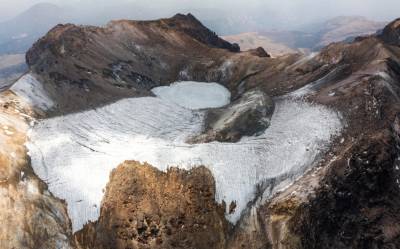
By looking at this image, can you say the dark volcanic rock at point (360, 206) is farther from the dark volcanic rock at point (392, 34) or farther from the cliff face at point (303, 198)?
the dark volcanic rock at point (392, 34)

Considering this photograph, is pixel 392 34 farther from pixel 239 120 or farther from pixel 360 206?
pixel 360 206

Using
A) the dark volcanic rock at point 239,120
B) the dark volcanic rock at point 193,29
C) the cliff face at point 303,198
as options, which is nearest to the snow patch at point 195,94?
the dark volcanic rock at point 239,120

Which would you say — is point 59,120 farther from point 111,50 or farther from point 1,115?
point 111,50

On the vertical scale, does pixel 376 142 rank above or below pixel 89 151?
above

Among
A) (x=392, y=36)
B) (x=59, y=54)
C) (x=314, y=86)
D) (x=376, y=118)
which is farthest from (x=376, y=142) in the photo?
(x=392, y=36)

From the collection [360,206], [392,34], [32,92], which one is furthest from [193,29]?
[360,206]

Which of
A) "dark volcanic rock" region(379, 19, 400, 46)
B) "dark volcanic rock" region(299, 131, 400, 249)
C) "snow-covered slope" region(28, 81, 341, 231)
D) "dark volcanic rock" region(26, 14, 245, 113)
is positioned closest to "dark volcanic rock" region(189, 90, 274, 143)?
"snow-covered slope" region(28, 81, 341, 231)
